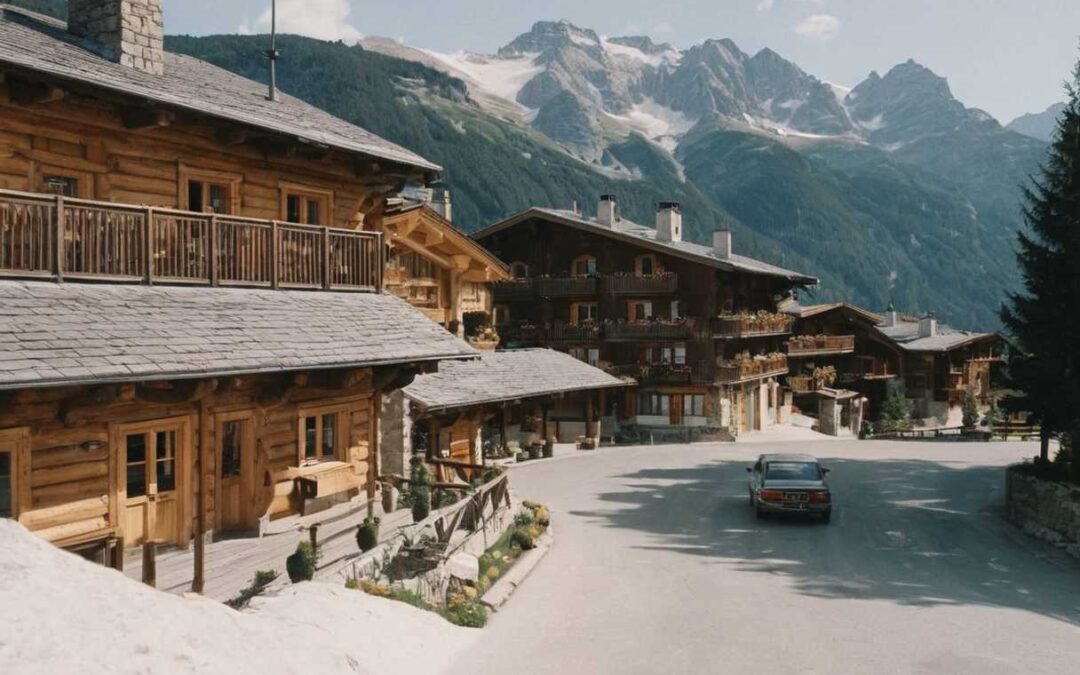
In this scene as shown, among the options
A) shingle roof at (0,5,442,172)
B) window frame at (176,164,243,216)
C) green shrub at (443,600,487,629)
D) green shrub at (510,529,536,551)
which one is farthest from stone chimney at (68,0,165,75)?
green shrub at (510,529,536,551)

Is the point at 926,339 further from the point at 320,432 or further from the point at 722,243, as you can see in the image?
the point at 320,432

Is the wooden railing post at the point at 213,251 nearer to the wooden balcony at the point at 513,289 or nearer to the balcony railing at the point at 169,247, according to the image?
the balcony railing at the point at 169,247

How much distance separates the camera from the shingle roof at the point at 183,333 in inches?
422

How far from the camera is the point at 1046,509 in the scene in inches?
886

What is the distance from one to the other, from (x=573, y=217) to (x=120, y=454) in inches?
1682

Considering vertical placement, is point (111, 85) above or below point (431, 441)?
above

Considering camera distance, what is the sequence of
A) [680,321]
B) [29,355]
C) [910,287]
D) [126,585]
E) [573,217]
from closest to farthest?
[126,585]
[29,355]
[680,321]
[573,217]
[910,287]

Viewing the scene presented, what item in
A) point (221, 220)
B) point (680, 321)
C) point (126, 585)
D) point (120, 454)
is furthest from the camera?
point (680, 321)

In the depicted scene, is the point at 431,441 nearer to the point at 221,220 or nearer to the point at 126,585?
the point at 221,220

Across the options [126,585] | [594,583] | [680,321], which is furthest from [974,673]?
[680,321]

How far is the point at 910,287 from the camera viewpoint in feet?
641

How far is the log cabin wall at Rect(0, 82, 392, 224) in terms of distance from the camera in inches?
500

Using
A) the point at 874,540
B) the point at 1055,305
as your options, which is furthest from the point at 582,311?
the point at 874,540

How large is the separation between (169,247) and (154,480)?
3.61 metres
